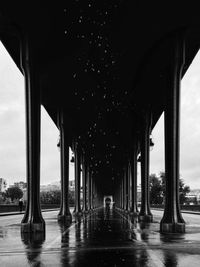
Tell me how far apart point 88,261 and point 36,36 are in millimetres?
11896

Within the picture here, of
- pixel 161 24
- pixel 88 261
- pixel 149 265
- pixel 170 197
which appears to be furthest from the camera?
pixel 170 197

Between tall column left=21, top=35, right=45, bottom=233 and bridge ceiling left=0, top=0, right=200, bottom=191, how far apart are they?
0.94m

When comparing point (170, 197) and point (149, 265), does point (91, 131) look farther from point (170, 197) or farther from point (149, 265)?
point (149, 265)

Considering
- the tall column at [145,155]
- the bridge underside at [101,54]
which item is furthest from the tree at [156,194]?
the bridge underside at [101,54]

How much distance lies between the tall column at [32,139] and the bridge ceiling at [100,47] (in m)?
0.94

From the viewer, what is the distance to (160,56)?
22.5 m

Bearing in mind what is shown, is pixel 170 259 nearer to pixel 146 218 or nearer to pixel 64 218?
pixel 146 218

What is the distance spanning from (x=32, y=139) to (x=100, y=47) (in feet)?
17.4

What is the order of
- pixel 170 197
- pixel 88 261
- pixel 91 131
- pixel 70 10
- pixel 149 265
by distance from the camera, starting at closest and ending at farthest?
1. pixel 149 265
2. pixel 88 261
3. pixel 70 10
4. pixel 170 197
5. pixel 91 131

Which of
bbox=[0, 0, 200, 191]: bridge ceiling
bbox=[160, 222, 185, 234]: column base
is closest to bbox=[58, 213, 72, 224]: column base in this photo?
bbox=[0, 0, 200, 191]: bridge ceiling

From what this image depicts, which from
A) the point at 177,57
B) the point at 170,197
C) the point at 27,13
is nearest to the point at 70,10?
the point at 27,13

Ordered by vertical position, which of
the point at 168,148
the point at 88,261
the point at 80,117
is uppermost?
the point at 80,117

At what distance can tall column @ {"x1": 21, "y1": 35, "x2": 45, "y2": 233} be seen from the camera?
19594 mm

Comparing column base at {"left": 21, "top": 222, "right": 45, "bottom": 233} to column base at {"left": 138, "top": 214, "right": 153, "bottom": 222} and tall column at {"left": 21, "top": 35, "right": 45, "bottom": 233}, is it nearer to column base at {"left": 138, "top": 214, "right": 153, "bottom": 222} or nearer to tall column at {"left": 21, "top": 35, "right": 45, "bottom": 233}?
tall column at {"left": 21, "top": 35, "right": 45, "bottom": 233}
